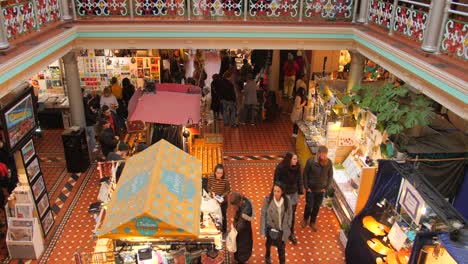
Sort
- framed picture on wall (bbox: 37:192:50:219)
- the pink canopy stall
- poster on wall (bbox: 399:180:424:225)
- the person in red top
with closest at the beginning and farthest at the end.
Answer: poster on wall (bbox: 399:180:424:225) → framed picture on wall (bbox: 37:192:50:219) → the pink canopy stall → the person in red top

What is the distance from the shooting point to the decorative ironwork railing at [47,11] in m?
8.23

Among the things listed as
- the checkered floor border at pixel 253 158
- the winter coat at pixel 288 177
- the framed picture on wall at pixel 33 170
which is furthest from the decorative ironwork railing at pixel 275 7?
the framed picture on wall at pixel 33 170

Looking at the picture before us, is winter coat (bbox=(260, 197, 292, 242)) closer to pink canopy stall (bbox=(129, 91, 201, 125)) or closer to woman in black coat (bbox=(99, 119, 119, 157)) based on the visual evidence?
pink canopy stall (bbox=(129, 91, 201, 125))

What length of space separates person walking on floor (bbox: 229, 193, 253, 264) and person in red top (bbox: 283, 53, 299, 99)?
28.7ft

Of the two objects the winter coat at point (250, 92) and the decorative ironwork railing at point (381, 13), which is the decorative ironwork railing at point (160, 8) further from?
the decorative ironwork railing at point (381, 13)

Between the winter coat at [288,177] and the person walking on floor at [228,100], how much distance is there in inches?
211

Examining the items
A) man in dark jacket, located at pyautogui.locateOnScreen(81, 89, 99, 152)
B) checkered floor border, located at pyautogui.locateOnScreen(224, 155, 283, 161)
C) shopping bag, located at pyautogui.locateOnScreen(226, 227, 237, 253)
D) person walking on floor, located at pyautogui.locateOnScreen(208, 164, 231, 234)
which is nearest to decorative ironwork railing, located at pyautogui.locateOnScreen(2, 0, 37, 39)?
man in dark jacket, located at pyautogui.locateOnScreen(81, 89, 99, 152)

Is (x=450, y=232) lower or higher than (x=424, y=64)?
lower

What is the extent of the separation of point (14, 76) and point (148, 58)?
7360 millimetres

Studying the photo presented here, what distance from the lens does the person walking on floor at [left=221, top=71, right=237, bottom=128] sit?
1275 centimetres

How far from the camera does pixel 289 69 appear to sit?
48.9 feet

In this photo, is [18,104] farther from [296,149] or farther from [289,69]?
[289,69]

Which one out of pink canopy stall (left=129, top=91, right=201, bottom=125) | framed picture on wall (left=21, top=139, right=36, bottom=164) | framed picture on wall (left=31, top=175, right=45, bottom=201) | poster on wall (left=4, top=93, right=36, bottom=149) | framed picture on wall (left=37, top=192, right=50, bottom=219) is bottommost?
framed picture on wall (left=37, top=192, right=50, bottom=219)

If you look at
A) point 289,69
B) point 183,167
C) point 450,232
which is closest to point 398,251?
point 450,232
